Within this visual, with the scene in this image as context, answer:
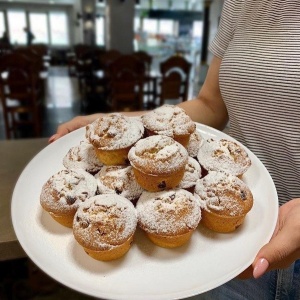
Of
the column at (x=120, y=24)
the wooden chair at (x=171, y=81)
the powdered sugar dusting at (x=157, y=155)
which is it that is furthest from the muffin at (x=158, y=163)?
the column at (x=120, y=24)

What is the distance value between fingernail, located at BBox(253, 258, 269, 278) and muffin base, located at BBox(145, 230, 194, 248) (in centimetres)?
18

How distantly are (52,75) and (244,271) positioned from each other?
11.5 meters

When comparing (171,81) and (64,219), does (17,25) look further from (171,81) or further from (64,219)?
(64,219)

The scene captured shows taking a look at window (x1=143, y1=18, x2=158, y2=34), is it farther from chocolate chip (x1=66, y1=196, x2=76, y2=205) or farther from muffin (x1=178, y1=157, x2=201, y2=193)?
chocolate chip (x1=66, y1=196, x2=76, y2=205)

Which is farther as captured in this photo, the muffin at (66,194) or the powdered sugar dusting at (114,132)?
the powdered sugar dusting at (114,132)

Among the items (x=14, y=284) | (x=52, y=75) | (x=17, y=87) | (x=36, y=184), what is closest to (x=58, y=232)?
(x=36, y=184)

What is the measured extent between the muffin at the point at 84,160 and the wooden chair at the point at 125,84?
326cm

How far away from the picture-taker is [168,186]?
90cm

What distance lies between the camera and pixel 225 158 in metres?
0.99

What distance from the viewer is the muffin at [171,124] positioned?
1008 millimetres

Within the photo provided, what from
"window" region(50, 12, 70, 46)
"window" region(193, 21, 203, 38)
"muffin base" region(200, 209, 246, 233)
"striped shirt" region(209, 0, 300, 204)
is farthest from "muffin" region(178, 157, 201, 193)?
"window" region(50, 12, 70, 46)

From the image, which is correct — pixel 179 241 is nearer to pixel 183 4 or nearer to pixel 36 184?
pixel 36 184

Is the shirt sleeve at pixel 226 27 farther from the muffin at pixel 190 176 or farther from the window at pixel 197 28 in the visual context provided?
the window at pixel 197 28

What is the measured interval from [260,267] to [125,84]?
373 cm
